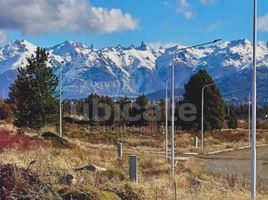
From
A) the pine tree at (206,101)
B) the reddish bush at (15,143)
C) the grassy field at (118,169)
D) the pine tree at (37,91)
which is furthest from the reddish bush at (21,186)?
the pine tree at (206,101)

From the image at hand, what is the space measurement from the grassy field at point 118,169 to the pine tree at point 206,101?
7.20 ft

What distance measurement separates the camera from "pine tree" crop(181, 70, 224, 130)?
66375 millimetres

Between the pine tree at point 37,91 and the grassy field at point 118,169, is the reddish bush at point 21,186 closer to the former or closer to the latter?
the grassy field at point 118,169

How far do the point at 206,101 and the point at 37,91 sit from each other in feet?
94.0

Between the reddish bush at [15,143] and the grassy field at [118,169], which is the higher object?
the reddish bush at [15,143]

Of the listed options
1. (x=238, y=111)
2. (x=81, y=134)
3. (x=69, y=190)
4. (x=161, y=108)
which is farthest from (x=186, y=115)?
(x=238, y=111)

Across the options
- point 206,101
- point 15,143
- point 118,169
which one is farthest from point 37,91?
point 206,101

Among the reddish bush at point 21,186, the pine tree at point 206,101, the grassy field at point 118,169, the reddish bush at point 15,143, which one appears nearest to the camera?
the reddish bush at point 21,186

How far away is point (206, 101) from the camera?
6638 centimetres

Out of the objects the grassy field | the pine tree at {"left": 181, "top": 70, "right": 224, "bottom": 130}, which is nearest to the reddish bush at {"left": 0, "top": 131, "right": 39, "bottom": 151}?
the grassy field

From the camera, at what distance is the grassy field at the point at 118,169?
9500 millimetres

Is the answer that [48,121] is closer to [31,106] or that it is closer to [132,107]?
[31,106]

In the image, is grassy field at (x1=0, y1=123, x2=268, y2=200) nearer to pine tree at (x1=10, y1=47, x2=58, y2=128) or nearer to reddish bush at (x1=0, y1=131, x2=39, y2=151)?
reddish bush at (x1=0, y1=131, x2=39, y2=151)

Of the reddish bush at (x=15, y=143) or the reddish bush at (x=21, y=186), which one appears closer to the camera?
the reddish bush at (x=21, y=186)
